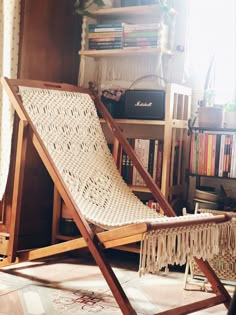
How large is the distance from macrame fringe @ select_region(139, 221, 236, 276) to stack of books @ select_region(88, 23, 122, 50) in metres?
1.36

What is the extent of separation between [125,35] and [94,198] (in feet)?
3.49

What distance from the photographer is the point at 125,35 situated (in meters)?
3.04

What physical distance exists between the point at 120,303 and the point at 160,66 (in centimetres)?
156

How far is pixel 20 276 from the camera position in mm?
2607

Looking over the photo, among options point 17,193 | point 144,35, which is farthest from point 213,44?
point 17,193

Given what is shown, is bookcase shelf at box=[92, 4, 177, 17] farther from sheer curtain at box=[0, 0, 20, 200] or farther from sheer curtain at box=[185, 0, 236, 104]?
sheer curtain at box=[0, 0, 20, 200]

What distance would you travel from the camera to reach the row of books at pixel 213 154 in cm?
282

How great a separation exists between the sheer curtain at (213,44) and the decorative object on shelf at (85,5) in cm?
53

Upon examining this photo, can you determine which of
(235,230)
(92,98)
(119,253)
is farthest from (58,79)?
(235,230)

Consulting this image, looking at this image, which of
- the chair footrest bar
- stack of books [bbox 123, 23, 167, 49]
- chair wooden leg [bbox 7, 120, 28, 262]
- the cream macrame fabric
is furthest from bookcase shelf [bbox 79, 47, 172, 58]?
the chair footrest bar

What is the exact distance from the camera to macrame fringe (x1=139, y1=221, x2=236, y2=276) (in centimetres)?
194

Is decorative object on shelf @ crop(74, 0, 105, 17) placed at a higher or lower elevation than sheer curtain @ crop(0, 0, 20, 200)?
higher

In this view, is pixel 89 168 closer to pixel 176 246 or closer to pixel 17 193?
pixel 17 193

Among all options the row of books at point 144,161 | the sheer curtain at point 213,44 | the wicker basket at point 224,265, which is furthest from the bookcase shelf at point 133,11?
the wicker basket at point 224,265
